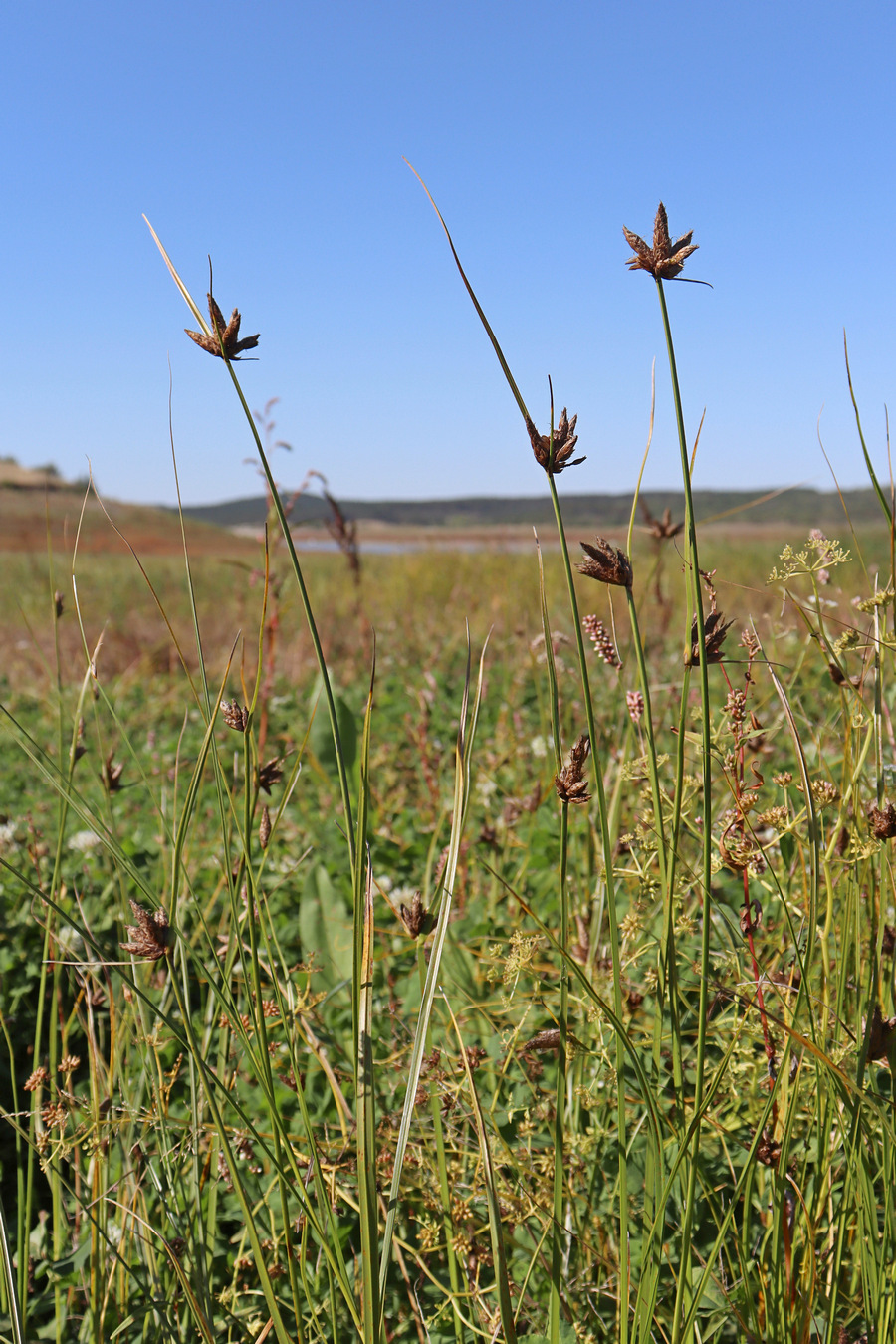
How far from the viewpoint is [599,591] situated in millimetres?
5496

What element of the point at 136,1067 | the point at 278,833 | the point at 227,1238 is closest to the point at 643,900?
the point at 227,1238

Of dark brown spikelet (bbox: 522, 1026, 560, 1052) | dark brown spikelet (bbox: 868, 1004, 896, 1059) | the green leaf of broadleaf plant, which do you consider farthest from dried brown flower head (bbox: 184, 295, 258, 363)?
the green leaf of broadleaf plant

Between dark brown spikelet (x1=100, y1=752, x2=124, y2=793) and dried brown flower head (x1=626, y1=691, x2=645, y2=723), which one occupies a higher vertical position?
dried brown flower head (x1=626, y1=691, x2=645, y2=723)

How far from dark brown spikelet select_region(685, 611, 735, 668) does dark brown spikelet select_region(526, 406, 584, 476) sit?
14 centimetres

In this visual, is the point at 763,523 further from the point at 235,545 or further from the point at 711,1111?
the point at 711,1111

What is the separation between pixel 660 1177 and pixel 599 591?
5010mm

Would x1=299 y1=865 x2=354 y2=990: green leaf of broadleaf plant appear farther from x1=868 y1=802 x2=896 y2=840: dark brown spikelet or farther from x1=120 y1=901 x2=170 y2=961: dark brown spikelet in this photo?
x1=868 y1=802 x2=896 y2=840: dark brown spikelet

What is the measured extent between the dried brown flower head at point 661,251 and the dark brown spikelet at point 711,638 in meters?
0.21

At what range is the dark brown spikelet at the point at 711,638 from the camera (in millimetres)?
583

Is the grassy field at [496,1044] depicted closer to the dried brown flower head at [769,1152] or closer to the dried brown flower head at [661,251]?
the dried brown flower head at [769,1152]

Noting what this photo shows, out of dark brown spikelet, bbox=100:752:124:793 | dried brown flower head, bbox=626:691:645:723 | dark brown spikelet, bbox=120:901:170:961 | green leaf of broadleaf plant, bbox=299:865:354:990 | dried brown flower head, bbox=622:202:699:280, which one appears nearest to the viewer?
dried brown flower head, bbox=622:202:699:280

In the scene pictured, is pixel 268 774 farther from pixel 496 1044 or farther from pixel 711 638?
pixel 496 1044

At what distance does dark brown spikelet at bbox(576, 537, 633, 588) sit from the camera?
0.53 meters

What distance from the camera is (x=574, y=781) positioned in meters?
0.58
